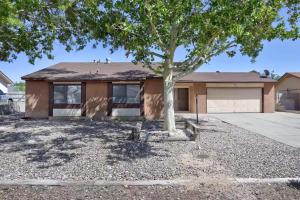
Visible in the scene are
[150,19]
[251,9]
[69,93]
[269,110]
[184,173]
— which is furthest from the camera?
[269,110]

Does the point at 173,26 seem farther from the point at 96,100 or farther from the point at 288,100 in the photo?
the point at 288,100

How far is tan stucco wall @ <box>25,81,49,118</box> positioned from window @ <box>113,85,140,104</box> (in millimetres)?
4435

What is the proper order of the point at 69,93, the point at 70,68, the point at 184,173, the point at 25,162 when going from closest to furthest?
1. the point at 184,173
2. the point at 25,162
3. the point at 69,93
4. the point at 70,68

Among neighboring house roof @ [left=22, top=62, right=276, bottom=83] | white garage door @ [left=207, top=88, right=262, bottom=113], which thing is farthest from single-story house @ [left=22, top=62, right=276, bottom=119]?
white garage door @ [left=207, top=88, right=262, bottom=113]

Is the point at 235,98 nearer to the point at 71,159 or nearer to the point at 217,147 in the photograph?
the point at 217,147

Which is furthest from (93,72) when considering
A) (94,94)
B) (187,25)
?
(187,25)

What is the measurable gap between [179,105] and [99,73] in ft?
30.6

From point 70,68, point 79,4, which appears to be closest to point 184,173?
point 79,4

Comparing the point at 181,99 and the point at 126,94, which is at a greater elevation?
the point at 126,94

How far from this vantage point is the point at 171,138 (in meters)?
10.9

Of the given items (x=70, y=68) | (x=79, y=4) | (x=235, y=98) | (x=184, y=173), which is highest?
(x=79, y=4)

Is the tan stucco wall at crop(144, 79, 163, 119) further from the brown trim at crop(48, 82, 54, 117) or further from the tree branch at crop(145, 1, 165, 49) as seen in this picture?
the tree branch at crop(145, 1, 165, 49)

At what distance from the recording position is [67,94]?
20016 millimetres

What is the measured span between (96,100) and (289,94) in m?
21.3
